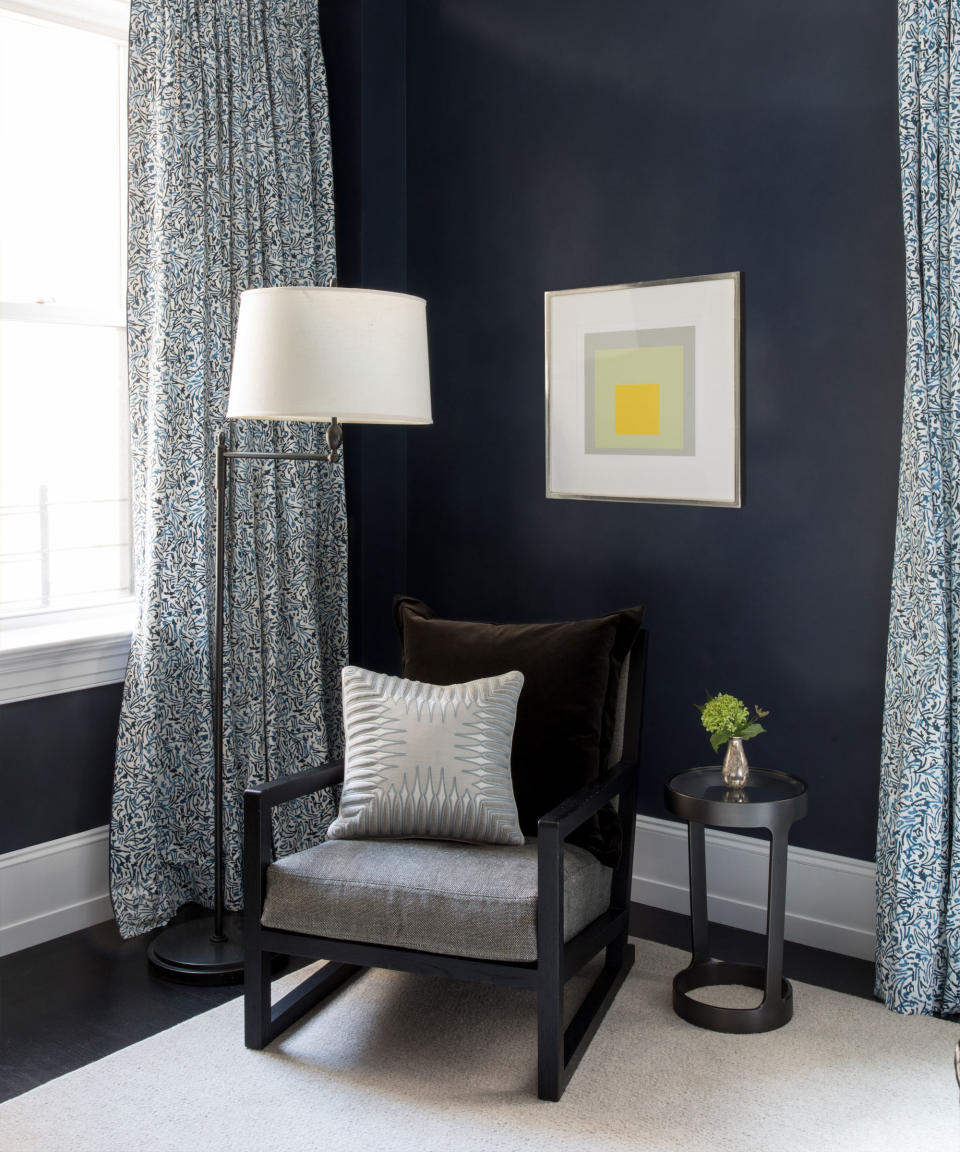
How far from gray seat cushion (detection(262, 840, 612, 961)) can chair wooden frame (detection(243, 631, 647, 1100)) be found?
0.08 feet

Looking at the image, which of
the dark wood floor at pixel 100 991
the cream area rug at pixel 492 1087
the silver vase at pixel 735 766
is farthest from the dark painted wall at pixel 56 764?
the silver vase at pixel 735 766

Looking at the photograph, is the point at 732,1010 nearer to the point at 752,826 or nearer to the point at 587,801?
the point at 752,826

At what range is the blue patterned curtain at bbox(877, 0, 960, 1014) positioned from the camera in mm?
2643

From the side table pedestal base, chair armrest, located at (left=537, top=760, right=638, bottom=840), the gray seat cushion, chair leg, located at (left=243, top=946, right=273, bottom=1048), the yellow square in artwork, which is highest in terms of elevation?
the yellow square in artwork

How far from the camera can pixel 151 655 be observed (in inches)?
125

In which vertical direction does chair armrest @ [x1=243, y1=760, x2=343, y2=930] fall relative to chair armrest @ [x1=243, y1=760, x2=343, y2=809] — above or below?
below

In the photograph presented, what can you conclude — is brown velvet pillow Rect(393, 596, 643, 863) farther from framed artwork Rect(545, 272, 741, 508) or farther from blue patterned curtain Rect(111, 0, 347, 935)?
blue patterned curtain Rect(111, 0, 347, 935)

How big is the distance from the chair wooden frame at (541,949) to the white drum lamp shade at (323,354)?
0.84 metres

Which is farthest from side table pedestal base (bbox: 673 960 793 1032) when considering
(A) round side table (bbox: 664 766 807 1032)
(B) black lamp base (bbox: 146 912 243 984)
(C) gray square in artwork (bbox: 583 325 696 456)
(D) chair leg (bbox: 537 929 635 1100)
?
(C) gray square in artwork (bbox: 583 325 696 456)

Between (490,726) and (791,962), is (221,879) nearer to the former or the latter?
(490,726)

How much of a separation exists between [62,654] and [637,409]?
1.70 m

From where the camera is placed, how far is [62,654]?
121 inches

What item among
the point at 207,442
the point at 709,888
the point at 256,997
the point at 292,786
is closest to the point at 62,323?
the point at 207,442

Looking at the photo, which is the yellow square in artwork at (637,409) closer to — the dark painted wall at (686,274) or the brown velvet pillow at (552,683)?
the dark painted wall at (686,274)
